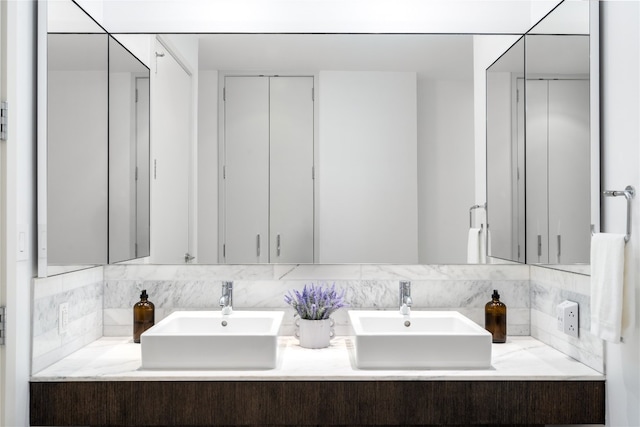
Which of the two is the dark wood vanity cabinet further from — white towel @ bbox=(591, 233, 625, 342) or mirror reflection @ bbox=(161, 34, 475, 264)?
mirror reflection @ bbox=(161, 34, 475, 264)

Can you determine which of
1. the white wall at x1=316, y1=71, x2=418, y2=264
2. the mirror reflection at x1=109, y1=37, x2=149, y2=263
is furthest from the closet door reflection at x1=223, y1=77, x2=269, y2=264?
the mirror reflection at x1=109, y1=37, x2=149, y2=263

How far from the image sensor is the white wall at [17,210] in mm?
1627

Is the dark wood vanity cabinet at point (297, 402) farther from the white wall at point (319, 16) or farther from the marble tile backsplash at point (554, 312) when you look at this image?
the white wall at point (319, 16)

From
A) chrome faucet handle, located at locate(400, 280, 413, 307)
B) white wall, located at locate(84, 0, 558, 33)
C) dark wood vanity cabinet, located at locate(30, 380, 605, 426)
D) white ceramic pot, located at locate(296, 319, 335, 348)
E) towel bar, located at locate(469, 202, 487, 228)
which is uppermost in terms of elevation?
white wall, located at locate(84, 0, 558, 33)

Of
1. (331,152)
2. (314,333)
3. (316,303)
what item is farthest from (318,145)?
(314,333)

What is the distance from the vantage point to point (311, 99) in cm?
230

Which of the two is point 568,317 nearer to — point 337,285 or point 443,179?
point 443,179

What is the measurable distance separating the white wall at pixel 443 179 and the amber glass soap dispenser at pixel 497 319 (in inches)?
9.0

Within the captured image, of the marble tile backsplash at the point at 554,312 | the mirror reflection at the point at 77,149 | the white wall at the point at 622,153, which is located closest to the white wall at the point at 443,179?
the marble tile backsplash at the point at 554,312

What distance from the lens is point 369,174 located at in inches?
90.4

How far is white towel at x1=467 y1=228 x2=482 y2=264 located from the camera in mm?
2277

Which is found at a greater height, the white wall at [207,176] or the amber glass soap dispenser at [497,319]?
the white wall at [207,176]

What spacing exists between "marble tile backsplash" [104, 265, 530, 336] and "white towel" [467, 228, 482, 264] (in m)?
0.04

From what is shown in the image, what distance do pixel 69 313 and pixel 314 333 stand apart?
91 cm
